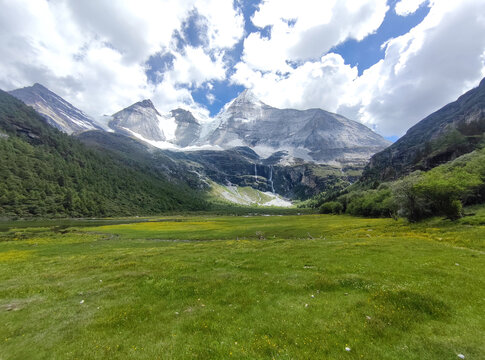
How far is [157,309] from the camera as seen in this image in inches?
571

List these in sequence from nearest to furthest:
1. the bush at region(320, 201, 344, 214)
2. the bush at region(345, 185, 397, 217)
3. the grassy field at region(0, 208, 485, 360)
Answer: the grassy field at region(0, 208, 485, 360)
the bush at region(345, 185, 397, 217)
the bush at region(320, 201, 344, 214)

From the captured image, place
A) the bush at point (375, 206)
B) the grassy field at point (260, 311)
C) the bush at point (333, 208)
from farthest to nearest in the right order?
the bush at point (333, 208) → the bush at point (375, 206) → the grassy field at point (260, 311)

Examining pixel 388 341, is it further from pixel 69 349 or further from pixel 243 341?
pixel 69 349

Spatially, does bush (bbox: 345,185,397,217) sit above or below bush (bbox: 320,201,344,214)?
above

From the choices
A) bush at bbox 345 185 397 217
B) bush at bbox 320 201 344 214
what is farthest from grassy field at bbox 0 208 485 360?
bush at bbox 320 201 344 214

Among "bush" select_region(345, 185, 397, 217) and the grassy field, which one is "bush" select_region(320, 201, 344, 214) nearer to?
"bush" select_region(345, 185, 397, 217)

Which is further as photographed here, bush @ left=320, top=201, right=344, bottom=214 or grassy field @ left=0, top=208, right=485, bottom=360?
bush @ left=320, top=201, right=344, bottom=214

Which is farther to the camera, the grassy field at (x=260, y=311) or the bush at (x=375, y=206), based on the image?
the bush at (x=375, y=206)

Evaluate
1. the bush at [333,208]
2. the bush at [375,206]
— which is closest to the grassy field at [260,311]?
the bush at [375,206]

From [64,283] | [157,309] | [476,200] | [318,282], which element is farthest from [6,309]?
[476,200]

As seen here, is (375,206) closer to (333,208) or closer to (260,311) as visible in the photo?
(333,208)

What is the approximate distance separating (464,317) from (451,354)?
4.07m

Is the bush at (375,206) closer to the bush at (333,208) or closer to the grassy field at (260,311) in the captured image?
the bush at (333,208)

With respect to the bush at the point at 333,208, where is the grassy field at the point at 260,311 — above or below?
above
